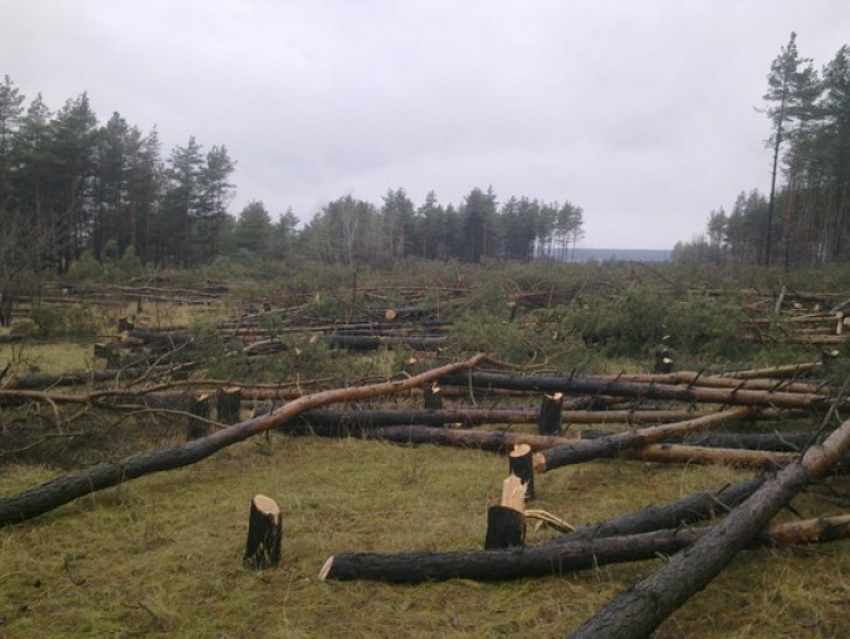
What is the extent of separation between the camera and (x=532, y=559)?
3295 mm

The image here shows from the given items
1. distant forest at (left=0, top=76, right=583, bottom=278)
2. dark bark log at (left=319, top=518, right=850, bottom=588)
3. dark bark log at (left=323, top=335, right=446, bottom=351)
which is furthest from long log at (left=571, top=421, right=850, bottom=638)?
distant forest at (left=0, top=76, right=583, bottom=278)

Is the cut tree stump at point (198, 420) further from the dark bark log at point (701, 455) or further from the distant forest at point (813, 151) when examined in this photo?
the distant forest at point (813, 151)

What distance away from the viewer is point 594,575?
11.1ft

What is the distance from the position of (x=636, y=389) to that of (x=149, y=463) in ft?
14.9

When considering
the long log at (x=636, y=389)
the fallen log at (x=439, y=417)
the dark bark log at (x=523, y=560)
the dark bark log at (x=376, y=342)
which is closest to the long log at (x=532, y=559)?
the dark bark log at (x=523, y=560)

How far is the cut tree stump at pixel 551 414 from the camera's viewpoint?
5770 millimetres

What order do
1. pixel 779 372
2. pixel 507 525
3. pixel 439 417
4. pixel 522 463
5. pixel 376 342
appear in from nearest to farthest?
pixel 507 525 < pixel 522 463 < pixel 439 417 < pixel 779 372 < pixel 376 342

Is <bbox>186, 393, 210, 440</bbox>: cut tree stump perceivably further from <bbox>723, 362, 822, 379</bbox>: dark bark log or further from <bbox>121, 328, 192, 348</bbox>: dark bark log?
<bbox>723, 362, 822, 379</bbox>: dark bark log

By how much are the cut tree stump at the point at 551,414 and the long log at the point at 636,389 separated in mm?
605

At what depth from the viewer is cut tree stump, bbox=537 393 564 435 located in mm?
5770

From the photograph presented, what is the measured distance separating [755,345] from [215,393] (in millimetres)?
8226

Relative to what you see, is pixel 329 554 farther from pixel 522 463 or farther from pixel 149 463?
pixel 149 463

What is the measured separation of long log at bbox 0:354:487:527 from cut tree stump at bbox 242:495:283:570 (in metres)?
1.49

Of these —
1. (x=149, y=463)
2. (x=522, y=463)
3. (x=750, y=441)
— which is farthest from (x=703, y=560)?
(x=149, y=463)
